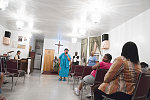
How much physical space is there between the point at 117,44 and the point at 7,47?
6.65 meters

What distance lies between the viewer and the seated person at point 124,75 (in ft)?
4.38

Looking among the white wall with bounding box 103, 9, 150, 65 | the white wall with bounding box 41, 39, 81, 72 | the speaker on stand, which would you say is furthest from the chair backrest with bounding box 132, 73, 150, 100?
the white wall with bounding box 41, 39, 81, 72

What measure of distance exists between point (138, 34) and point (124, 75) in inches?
122

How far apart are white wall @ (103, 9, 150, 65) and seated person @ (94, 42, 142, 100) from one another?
249 centimetres

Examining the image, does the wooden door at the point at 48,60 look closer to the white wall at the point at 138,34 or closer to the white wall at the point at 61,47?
the white wall at the point at 61,47

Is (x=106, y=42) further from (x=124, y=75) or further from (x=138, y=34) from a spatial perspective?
(x=124, y=75)

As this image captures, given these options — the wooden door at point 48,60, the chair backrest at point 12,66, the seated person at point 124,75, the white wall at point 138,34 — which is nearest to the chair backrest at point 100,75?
the seated person at point 124,75

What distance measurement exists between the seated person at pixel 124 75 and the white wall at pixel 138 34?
8.17 feet

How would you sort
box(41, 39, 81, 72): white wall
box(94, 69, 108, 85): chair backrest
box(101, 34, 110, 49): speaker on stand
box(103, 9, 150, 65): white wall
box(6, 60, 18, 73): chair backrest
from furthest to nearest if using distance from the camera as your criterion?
1. box(41, 39, 81, 72): white wall
2. box(101, 34, 110, 49): speaker on stand
3. box(6, 60, 18, 73): chair backrest
4. box(103, 9, 150, 65): white wall
5. box(94, 69, 108, 85): chair backrest

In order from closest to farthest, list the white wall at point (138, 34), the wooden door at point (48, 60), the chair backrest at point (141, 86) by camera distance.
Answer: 1. the chair backrest at point (141, 86)
2. the white wall at point (138, 34)
3. the wooden door at point (48, 60)

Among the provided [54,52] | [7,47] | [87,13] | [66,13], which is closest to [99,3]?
[87,13]

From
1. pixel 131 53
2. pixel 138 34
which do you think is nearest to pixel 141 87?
pixel 131 53

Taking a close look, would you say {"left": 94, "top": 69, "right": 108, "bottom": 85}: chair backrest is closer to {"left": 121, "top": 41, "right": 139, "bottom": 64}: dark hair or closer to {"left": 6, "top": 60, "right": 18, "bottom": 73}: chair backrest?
{"left": 121, "top": 41, "right": 139, "bottom": 64}: dark hair

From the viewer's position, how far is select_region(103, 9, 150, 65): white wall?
3.52m
